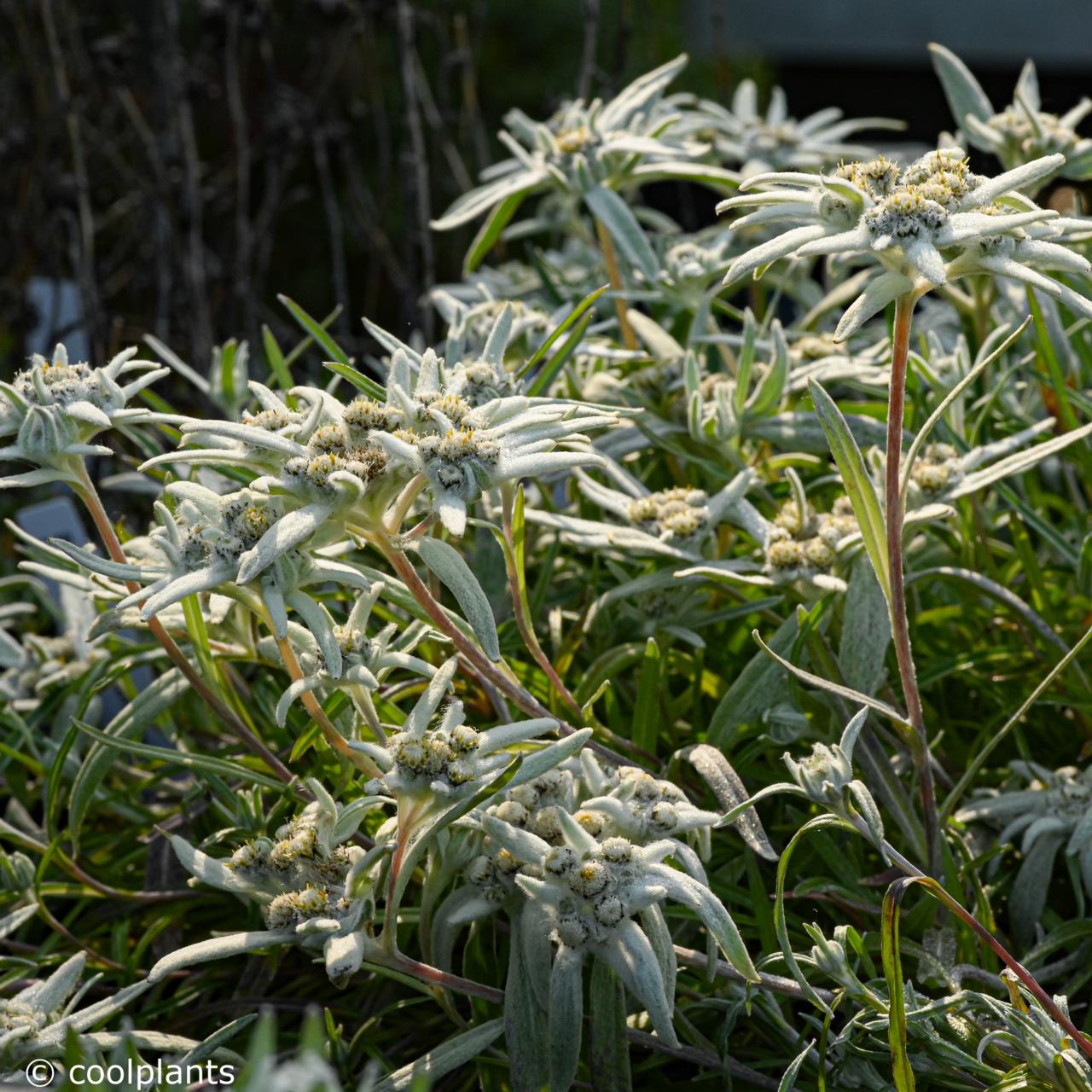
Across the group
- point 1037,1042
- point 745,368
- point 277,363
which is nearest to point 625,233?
point 745,368

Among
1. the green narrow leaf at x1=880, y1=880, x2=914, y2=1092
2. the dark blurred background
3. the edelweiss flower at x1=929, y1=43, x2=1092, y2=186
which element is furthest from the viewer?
the dark blurred background

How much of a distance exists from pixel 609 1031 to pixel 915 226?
76 centimetres

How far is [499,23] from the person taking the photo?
689 centimetres

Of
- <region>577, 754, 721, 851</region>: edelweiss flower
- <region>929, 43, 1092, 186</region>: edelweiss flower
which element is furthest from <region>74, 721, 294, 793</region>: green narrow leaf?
<region>929, 43, 1092, 186</region>: edelweiss flower

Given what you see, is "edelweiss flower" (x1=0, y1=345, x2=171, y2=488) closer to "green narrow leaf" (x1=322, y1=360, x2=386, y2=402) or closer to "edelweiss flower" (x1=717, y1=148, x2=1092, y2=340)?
"green narrow leaf" (x1=322, y1=360, x2=386, y2=402)

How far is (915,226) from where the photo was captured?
1.10 metres

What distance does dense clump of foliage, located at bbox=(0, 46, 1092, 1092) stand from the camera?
1162 mm

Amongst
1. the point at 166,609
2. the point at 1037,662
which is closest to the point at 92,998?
the point at 166,609

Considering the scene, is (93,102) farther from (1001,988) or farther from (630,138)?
(1001,988)

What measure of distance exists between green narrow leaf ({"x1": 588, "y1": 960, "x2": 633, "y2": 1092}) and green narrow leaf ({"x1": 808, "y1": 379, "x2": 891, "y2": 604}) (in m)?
0.44

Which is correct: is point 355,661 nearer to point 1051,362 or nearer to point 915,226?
point 915,226

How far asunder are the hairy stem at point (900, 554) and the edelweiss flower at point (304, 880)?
0.50 m

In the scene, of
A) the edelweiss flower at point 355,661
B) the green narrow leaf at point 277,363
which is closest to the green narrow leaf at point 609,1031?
the edelweiss flower at point 355,661

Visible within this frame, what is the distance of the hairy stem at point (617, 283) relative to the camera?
1.89 meters
